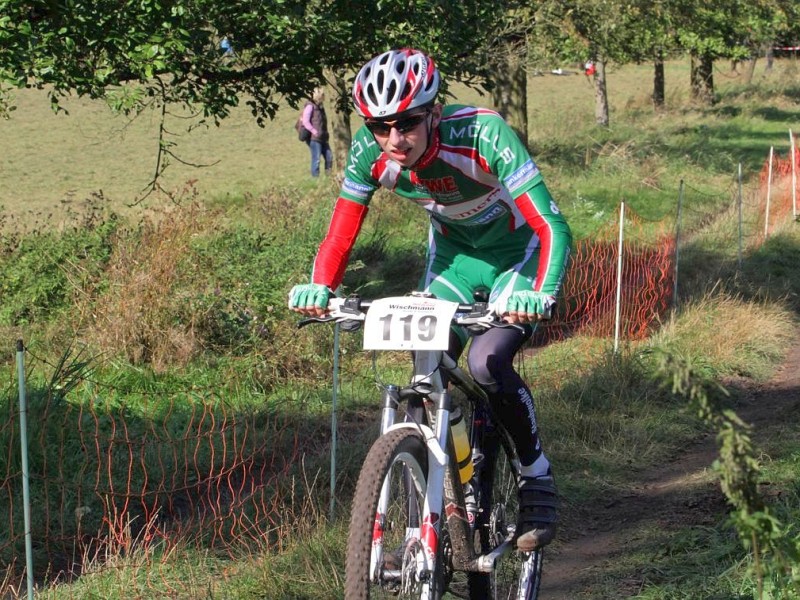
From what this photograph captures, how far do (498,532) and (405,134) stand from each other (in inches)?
65.6

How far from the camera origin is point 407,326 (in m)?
3.74

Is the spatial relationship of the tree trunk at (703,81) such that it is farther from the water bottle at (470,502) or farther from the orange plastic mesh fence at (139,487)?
the water bottle at (470,502)

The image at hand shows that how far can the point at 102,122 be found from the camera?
110 feet

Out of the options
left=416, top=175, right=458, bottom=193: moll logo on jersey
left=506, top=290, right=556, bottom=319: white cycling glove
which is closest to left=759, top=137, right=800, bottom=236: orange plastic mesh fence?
left=416, top=175, right=458, bottom=193: moll logo on jersey

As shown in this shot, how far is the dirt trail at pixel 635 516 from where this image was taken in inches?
202

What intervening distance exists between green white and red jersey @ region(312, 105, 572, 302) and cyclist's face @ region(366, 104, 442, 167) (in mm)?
94

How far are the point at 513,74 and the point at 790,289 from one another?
30.8 ft

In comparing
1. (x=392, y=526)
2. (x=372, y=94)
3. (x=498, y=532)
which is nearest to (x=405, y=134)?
(x=372, y=94)

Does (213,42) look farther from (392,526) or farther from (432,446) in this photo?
(392,526)

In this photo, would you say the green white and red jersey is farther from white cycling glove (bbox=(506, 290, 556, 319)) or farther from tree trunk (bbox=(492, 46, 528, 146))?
tree trunk (bbox=(492, 46, 528, 146))

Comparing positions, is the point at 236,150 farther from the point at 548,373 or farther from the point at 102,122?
the point at 548,373

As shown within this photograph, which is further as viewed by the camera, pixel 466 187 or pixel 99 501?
pixel 99 501

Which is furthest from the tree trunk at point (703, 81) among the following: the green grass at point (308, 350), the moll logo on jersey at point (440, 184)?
the moll logo on jersey at point (440, 184)

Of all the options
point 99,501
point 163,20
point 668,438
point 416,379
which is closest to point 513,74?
point 163,20
